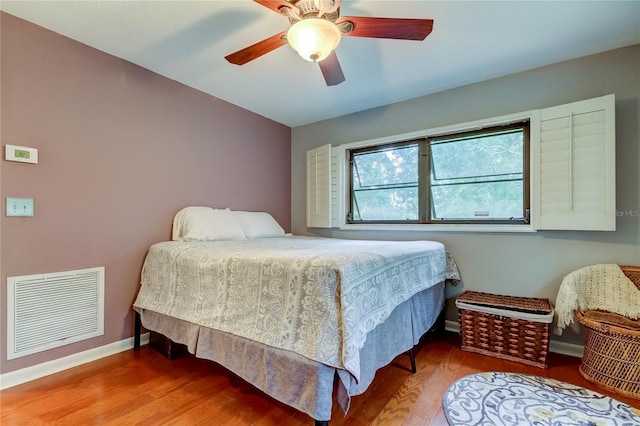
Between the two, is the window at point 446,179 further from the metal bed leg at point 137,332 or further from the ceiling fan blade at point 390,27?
the metal bed leg at point 137,332

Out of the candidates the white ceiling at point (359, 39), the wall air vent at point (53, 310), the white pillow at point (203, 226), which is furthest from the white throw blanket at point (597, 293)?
the wall air vent at point (53, 310)

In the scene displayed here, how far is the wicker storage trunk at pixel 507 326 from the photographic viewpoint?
2049 mm

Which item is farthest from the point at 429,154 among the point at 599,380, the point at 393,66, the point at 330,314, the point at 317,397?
the point at 317,397

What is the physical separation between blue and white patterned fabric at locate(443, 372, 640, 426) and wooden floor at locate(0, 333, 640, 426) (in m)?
0.09

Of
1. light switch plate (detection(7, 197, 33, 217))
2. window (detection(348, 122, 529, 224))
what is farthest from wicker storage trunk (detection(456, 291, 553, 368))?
light switch plate (detection(7, 197, 33, 217))

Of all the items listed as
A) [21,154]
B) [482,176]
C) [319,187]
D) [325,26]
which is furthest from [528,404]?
[21,154]

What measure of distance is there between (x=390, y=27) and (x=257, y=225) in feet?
7.06

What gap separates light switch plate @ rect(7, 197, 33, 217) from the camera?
5.88 ft

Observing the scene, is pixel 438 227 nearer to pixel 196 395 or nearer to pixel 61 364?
pixel 196 395

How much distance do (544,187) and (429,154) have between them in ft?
3.25

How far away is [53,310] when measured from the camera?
1942 millimetres

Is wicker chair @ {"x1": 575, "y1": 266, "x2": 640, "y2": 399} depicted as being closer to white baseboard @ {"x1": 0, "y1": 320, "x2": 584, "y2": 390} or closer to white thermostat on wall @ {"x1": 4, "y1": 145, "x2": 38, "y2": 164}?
white baseboard @ {"x1": 0, "y1": 320, "x2": 584, "y2": 390}

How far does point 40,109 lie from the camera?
6.31ft

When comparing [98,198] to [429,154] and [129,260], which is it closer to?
[129,260]
